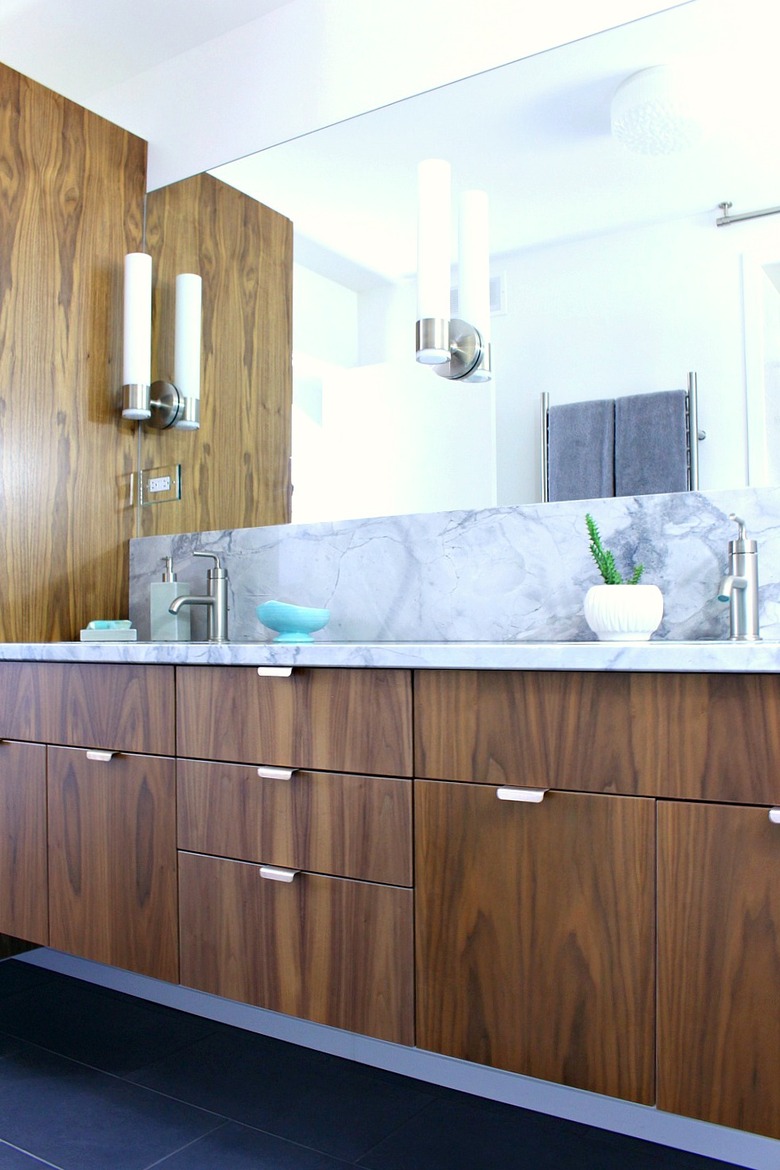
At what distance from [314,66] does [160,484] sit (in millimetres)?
1102

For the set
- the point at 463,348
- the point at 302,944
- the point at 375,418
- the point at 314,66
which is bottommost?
the point at 302,944

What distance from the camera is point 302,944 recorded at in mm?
1439

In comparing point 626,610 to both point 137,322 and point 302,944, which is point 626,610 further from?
point 137,322

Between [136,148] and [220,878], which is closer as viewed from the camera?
[220,878]

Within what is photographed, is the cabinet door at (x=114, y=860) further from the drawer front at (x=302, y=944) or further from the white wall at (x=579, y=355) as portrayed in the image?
the white wall at (x=579, y=355)

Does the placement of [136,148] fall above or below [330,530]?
above

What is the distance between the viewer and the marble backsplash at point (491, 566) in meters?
1.63

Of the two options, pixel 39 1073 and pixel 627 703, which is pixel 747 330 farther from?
pixel 39 1073

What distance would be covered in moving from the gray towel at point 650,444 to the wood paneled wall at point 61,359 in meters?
1.40

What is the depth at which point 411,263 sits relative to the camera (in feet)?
6.61

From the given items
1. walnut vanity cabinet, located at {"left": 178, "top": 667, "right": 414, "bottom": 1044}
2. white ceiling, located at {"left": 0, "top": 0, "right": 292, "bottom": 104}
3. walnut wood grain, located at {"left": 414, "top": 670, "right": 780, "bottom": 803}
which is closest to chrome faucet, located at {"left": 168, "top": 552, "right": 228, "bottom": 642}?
walnut vanity cabinet, located at {"left": 178, "top": 667, "right": 414, "bottom": 1044}

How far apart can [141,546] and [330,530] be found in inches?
26.6

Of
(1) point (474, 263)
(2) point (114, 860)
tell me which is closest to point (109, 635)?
(2) point (114, 860)

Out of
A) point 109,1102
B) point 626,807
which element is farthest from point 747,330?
point 109,1102
